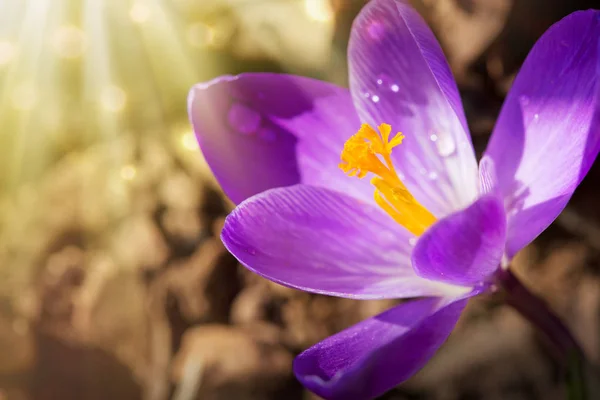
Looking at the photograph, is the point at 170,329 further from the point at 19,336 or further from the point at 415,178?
the point at 415,178

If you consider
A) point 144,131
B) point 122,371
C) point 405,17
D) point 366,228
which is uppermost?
point 405,17

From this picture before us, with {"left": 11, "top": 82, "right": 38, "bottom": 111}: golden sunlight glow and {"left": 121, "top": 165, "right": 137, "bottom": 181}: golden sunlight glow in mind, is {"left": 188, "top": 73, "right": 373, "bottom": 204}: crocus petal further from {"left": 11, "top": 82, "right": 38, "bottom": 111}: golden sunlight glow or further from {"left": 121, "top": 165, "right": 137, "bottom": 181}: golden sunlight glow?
{"left": 11, "top": 82, "right": 38, "bottom": 111}: golden sunlight glow

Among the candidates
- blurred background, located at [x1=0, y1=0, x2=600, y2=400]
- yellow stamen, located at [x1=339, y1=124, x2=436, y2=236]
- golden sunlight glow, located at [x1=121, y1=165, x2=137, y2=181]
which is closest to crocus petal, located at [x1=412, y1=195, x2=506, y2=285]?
yellow stamen, located at [x1=339, y1=124, x2=436, y2=236]

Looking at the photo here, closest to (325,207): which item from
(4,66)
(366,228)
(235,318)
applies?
(366,228)

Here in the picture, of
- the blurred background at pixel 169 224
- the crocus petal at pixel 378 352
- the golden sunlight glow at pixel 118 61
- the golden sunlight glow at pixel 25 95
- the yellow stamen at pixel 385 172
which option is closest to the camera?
the crocus petal at pixel 378 352

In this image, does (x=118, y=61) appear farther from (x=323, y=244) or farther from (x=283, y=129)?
(x=323, y=244)

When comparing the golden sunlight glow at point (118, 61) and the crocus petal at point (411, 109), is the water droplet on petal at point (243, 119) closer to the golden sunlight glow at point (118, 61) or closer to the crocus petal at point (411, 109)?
the crocus petal at point (411, 109)

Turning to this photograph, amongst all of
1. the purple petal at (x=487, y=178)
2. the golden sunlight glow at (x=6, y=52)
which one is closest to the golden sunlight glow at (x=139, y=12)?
the golden sunlight glow at (x=6, y=52)
